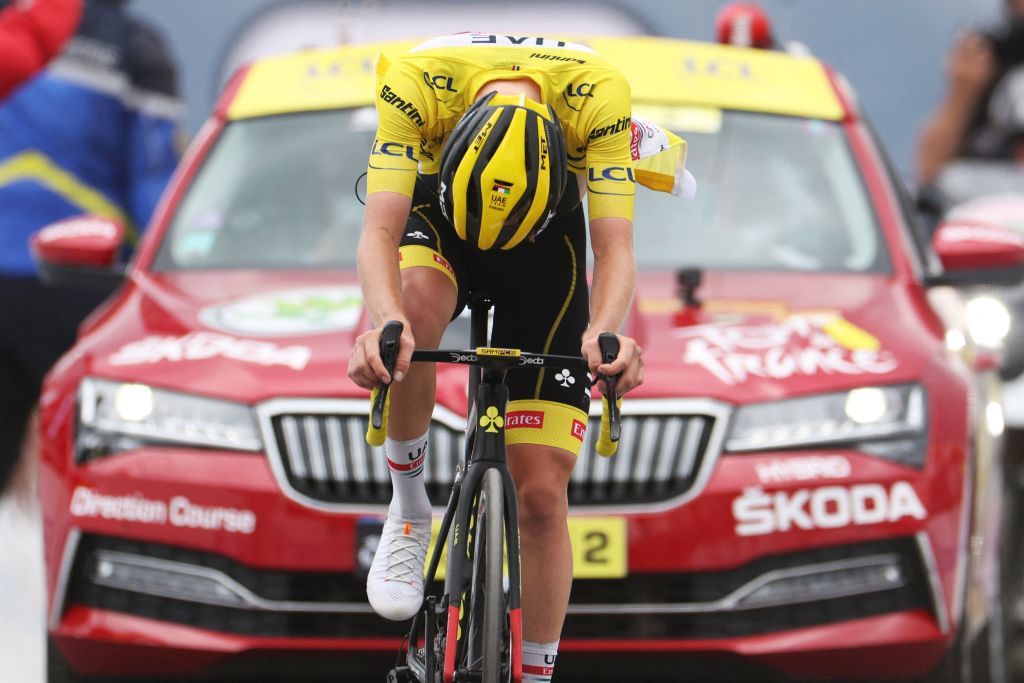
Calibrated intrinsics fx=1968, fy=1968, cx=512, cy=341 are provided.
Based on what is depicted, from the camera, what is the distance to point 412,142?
13.0 ft

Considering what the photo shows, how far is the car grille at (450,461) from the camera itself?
488 cm

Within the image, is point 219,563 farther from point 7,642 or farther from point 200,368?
point 7,642

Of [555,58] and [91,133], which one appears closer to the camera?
[555,58]

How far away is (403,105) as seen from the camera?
3947 mm

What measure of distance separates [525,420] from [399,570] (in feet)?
1.47

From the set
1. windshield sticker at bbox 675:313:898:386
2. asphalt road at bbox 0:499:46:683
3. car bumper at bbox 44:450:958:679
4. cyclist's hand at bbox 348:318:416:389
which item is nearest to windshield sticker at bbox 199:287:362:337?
car bumper at bbox 44:450:958:679

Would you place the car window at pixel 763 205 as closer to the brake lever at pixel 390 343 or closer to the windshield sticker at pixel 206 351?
the windshield sticker at pixel 206 351

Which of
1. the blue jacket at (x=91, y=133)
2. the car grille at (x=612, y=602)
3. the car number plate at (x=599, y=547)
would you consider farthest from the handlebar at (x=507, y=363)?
the blue jacket at (x=91, y=133)

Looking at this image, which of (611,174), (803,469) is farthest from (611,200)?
(803,469)

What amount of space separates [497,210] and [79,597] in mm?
1965

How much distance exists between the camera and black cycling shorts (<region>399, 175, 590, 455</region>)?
412 centimetres

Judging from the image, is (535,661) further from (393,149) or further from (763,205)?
(763,205)

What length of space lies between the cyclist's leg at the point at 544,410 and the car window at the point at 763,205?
5.47ft

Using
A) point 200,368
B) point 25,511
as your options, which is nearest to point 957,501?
point 200,368
